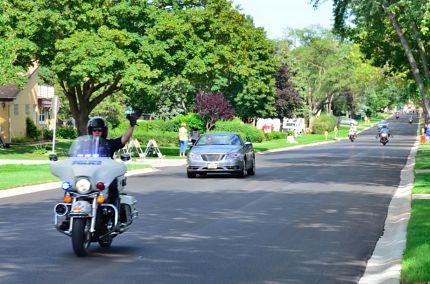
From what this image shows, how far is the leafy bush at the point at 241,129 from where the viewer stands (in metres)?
66.6

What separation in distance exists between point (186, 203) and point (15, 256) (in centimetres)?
790

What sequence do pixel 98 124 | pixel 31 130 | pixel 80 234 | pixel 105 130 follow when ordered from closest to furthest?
pixel 80 234 < pixel 98 124 < pixel 105 130 < pixel 31 130

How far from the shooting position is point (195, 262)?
1035 cm

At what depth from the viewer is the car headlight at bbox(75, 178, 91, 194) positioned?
1057cm

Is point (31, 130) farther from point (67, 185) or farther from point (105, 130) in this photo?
point (67, 185)

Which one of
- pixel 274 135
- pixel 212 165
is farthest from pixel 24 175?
pixel 274 135

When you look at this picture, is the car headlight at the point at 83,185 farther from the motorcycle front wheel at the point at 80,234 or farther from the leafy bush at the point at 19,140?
the leafy bush at the point at 19,140

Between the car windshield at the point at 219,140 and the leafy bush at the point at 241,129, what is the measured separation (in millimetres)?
37119

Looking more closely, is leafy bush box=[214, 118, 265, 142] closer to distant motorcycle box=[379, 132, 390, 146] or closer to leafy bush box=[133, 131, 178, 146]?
leafy bush box=[133, 131, 178, 146]

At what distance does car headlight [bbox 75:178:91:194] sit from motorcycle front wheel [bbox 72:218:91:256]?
0.37 meters

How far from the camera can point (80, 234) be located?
10531mm

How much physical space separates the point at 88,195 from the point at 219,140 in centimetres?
1827

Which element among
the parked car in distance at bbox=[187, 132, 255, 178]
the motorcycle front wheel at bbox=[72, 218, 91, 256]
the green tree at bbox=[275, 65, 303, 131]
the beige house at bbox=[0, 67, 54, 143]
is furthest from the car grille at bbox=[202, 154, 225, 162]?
the green tree at bbox=[275, 65, 303, 131]

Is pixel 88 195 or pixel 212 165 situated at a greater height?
pixel 88 195
